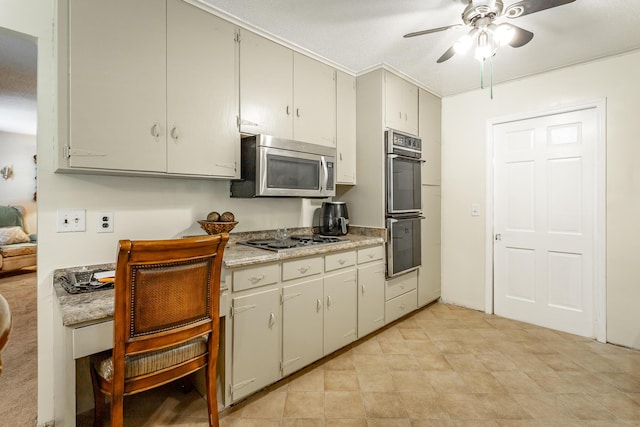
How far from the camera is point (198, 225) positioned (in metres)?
2.29

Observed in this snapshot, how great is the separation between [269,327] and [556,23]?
2827mm

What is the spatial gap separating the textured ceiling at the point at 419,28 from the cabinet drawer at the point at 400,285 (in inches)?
78.2

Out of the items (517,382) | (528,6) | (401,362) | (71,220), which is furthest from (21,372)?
(528,6)

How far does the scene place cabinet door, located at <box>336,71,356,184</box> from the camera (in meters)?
2.92

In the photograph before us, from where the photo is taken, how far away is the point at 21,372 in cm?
222

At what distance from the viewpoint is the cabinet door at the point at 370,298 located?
2.68m

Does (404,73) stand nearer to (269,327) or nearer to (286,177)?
(286,177)

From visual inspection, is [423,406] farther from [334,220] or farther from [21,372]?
[21,372]

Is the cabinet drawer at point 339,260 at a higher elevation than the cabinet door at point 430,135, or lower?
lower

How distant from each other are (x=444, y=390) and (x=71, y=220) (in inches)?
97.2

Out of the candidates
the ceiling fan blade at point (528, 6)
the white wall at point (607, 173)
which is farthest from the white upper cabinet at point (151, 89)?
the white wall at point (607, 173)

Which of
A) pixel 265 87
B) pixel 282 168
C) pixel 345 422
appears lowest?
pixel 345 422

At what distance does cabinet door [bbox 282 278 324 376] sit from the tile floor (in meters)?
0.15

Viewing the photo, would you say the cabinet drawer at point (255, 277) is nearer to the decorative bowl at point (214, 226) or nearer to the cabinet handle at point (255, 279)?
the cabinet handle at point (255, 279)
